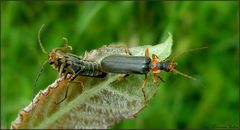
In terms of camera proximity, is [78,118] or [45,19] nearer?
[78,118]

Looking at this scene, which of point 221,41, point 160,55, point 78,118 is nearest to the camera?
point 78,118

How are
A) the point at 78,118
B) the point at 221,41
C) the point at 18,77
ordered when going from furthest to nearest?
the point at 221,41 → the point at 18,77 → the point at 78,118

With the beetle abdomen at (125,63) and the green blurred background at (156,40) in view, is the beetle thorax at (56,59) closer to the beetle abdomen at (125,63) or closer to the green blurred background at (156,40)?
the beetle abdomen at (125,63)

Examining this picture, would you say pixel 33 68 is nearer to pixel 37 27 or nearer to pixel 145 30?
pixel 37 27

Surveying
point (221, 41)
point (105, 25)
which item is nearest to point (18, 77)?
point (105, 25)

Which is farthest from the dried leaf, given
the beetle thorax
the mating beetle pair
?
the beetle thorax

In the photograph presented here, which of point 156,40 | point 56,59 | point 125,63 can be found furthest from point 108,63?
point 156,40

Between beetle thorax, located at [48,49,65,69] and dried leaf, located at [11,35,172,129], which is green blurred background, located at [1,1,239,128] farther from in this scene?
dried leaf, located at [11,35,172,129]
